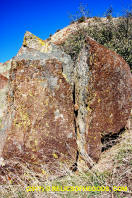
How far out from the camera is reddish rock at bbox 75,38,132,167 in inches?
125

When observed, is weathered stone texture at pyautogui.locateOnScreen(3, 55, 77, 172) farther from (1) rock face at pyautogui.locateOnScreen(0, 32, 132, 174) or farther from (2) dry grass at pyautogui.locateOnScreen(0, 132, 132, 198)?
(2) dry grass at pyautogui.locateOnScreen(0, 132, 132, 198)

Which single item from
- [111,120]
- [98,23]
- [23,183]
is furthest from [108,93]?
[98,23]

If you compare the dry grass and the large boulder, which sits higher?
the large boulder

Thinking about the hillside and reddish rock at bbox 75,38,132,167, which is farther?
reddish rock at bbox 75,38,132,167

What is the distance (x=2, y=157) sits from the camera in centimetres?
275

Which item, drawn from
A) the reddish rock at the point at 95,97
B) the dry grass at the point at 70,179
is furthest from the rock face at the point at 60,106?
the dry grass at the point at 70,179

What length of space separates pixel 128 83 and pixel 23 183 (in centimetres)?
319

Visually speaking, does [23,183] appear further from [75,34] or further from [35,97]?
[75,34]

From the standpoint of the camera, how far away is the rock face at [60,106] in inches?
112

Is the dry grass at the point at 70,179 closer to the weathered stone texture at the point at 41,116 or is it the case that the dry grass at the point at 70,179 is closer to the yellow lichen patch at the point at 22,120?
the weathered stone texture at the point at 41,116

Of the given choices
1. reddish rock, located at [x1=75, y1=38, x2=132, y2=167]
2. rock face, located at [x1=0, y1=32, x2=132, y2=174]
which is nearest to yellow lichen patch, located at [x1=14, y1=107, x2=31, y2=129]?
rock face, located at [x1=0, y1=32, x2=132, y2=174]

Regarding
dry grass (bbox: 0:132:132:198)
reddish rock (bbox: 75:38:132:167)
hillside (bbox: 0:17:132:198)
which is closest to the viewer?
dry grass (bbox: 0:132:132:198)

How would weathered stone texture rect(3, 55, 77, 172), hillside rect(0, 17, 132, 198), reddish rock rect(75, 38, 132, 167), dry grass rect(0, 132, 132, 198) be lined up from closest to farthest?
dry grass rect(0, 132, 132, 198) → hillside rect(0, 17, 132, 198) → weathered stone texture rect(3, 55, 77, 172) → reddish rock rect(75, 38, 132, 167)

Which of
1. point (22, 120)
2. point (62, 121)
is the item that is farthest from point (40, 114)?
point (62, 121)
